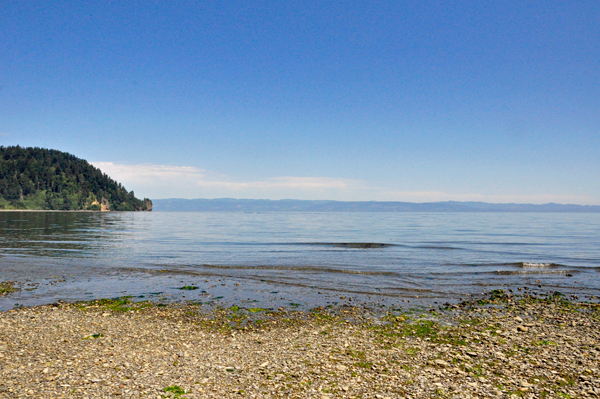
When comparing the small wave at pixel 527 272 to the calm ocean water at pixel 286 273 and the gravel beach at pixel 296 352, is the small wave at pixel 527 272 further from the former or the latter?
the gravel beach at pixel 296 352

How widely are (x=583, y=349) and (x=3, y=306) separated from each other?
24.6m

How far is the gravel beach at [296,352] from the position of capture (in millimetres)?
8898

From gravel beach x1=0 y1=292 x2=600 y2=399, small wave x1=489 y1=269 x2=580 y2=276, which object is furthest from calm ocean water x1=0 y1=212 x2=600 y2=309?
gravel beach x1=0 y1=292 x2=600 y2=399

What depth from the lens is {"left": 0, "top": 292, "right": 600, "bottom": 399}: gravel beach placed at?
8898 mm

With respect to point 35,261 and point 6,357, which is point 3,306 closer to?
point 6,357

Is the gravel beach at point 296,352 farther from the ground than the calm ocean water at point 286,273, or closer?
farther from the ground

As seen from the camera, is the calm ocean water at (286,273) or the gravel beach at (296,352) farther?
the calm ocean water at (286,273)

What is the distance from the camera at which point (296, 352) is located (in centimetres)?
1141

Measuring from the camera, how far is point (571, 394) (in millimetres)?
8844

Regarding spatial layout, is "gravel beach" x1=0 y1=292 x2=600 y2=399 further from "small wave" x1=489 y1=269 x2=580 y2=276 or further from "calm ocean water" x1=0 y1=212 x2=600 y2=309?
"small wave" x1=489 y1=269 x2=580 y2=276

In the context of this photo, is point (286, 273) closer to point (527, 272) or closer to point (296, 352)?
point (296, 352)

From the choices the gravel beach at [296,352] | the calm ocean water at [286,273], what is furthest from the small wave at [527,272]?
the gravel beach at [296,352]

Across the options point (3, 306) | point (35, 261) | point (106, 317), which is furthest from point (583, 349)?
point (35, 261)

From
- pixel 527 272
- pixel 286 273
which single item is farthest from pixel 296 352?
pixel 527 272
